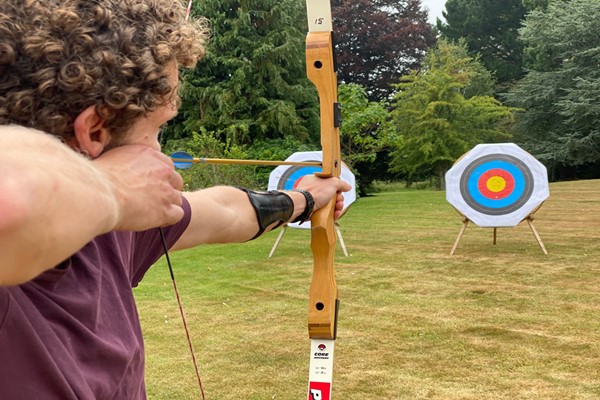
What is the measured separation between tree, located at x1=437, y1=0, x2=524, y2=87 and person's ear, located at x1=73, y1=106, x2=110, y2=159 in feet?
77.3

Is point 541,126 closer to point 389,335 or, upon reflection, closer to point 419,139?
point 419,139

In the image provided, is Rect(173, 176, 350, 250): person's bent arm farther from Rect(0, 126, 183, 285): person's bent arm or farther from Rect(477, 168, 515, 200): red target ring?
Rect(477, 168, 515, 200): red target ring

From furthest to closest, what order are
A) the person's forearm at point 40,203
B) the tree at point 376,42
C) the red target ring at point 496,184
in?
the tree at point 376,42 → the red target ring at point 496,184 → the person's forearm at point 40,203

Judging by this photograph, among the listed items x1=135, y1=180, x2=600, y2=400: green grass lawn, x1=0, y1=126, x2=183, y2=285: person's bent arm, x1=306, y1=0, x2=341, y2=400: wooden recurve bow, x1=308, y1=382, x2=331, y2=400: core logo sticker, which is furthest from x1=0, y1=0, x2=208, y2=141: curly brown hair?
x1=135, y1=180, x2=600, y2=400: green grass lawn

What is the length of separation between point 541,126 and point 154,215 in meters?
19.3

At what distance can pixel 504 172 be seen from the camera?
5.87 metres

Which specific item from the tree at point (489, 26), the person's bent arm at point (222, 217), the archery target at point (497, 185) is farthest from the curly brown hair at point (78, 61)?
the tree at point (489, 26)

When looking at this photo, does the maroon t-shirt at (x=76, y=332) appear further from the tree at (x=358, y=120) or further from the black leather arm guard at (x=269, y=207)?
the tree at (x=358, y=120)

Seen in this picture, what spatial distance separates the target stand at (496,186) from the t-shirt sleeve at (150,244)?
15.5 ft

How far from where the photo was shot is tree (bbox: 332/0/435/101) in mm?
17047

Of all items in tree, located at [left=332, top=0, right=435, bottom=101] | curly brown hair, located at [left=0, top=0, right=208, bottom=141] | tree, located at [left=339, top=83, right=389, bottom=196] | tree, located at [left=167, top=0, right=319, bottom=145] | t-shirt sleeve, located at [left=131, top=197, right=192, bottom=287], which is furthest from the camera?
tree, located at [left=332, top=0, right=435, bottom=101]

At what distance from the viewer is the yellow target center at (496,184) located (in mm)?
5781

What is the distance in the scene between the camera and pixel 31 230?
0.45 meters

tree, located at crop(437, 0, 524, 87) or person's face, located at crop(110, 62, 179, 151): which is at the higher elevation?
tree, located at crop(437, 0, 524, 87)
